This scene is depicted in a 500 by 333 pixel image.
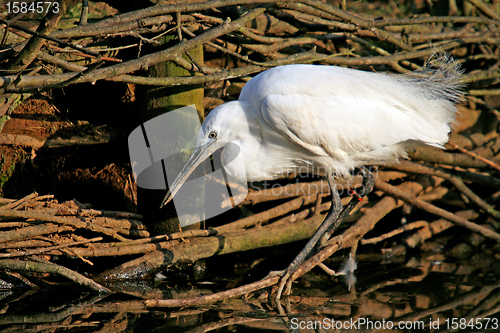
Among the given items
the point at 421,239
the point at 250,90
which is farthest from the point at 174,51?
the point at 421,239

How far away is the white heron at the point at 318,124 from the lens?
10.4ft

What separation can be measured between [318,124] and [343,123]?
21 cm

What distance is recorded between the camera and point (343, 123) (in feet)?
10.8

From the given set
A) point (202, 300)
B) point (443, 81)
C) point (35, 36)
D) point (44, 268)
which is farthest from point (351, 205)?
point (35, 36)

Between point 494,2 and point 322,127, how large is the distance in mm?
4299

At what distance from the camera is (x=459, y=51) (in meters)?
5.54

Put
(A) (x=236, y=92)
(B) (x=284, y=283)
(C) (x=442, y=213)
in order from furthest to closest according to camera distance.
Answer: (A) (x=236, y=92)
(C) (x=442, y=213)
(B) (x=284, y=283)

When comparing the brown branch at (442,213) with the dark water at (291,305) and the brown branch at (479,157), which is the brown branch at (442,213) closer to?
the dark water at (291,305)

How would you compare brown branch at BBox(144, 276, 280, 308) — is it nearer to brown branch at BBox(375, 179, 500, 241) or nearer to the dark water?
the dark water

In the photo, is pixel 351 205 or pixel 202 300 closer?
pixel 202 300

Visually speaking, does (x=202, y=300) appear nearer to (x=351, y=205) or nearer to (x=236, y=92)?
(x=351, y=205)

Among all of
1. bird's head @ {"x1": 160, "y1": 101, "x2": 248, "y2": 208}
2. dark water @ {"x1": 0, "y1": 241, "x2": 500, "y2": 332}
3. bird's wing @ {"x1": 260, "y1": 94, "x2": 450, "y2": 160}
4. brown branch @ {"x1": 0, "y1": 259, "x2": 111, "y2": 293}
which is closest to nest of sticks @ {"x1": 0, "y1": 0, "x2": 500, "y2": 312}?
brown branch @ {"x1": 0, "y1": 259, "x2": 111, "y2": 293}

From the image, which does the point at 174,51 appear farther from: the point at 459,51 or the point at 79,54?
the point at 459,51

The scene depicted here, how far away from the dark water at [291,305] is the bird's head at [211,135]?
30.3 inches
